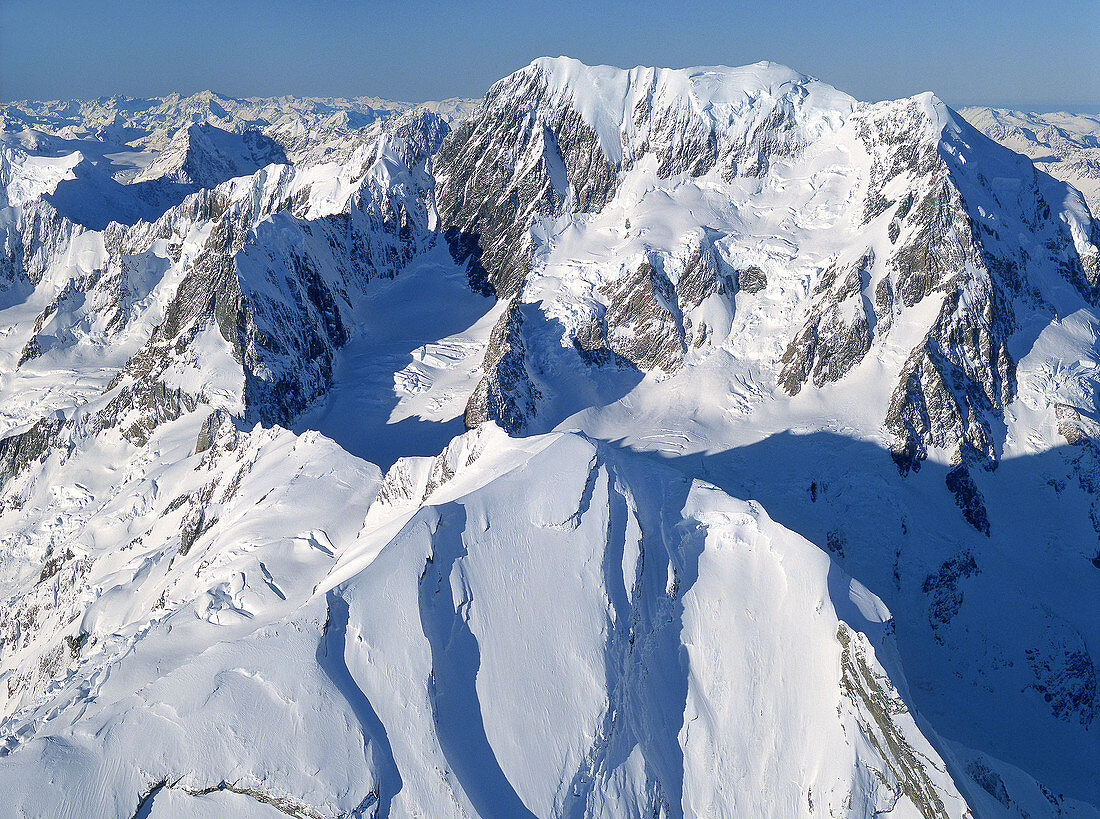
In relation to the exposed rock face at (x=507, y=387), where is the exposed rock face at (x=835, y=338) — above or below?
above

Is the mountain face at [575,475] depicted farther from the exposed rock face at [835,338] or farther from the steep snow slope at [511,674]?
the exposed rock face at [835,338]

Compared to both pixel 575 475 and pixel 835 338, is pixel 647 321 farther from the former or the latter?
pixel 575 475

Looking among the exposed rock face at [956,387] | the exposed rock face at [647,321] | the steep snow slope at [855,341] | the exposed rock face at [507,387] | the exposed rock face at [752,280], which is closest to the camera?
the steep snow slope at [855,341]

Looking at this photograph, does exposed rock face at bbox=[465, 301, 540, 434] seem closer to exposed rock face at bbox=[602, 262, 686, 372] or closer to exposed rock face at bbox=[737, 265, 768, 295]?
exposed rock face at bbox=[602, 262, 686, 372]

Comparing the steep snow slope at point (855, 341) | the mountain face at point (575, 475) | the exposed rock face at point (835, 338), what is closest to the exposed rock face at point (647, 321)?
the steep snow slope at point (855, 341)

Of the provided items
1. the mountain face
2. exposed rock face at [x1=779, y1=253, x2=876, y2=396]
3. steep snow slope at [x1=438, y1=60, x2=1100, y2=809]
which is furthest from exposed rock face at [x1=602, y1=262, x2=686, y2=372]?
exposed rock face at [x1=779, y1=253, x2=876, y2=396]

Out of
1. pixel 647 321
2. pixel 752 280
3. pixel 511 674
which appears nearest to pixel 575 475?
pixel 511 674

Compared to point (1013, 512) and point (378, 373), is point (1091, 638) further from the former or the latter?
A: point (378, 373)
